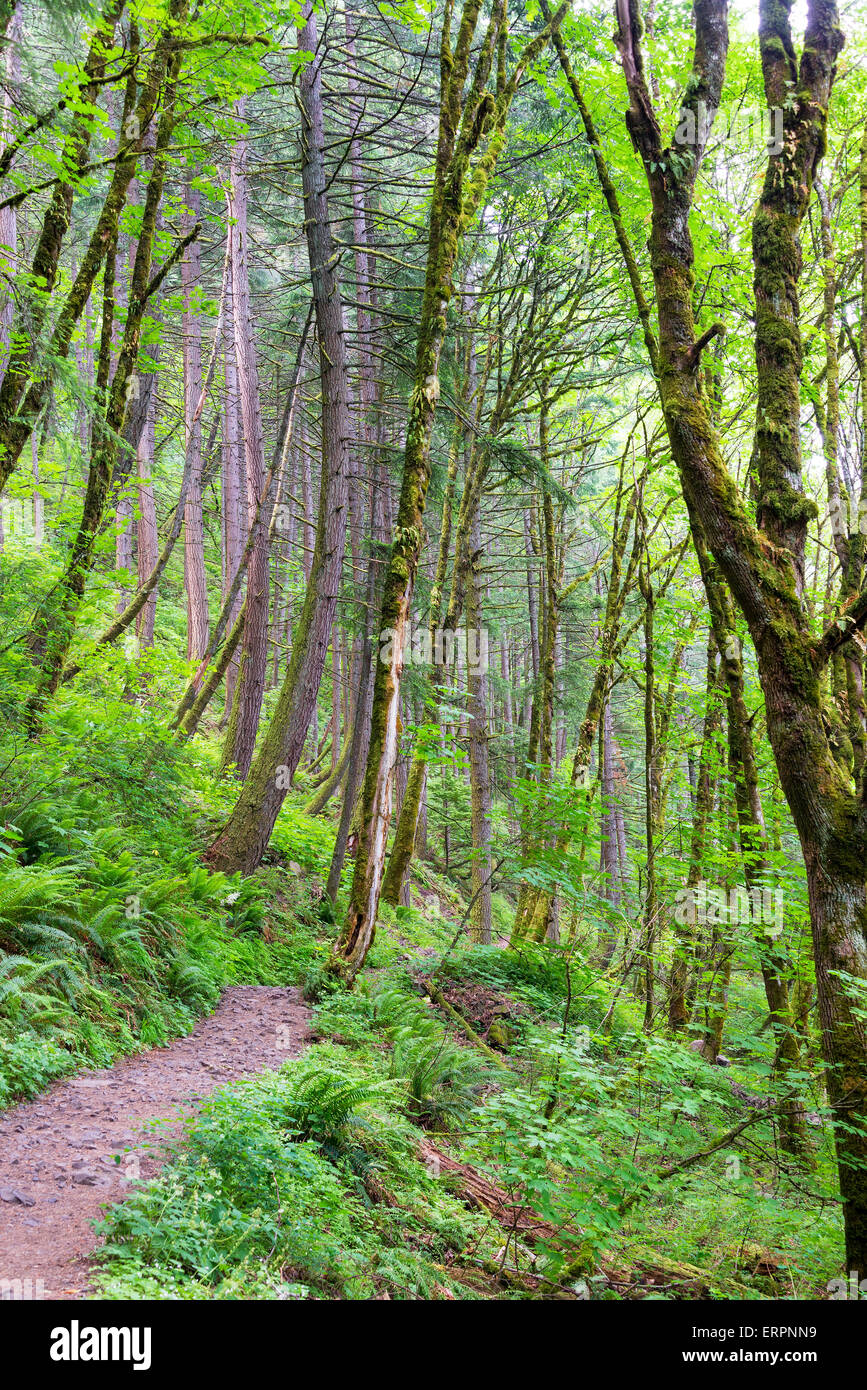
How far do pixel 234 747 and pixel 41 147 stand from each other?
295 inches

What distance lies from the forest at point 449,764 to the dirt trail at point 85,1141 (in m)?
0.03

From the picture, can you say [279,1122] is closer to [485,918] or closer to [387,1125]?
[387,1125]

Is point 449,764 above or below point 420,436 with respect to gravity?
below

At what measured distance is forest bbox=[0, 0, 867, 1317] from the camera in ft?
11.7

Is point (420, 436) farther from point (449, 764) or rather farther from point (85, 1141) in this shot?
point (85, 1141)

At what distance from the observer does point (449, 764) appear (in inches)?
331

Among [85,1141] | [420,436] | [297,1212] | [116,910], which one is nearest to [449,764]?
[420,436]

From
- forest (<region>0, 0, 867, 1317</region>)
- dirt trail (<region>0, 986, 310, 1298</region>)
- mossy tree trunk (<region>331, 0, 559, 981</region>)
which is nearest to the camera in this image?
dirt trail (<region>0, 986, 310, 1298</region>)

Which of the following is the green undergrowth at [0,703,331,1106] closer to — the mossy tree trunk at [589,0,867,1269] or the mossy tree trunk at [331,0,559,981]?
the mossy tree trunk at [331,0,559,981]

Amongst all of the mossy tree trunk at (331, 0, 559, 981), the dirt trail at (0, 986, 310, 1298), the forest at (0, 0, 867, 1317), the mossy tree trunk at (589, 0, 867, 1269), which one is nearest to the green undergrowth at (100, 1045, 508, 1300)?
the forest at (0, 0, 867, 1317)

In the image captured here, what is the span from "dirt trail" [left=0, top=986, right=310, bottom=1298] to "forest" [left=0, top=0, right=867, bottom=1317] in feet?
0.09

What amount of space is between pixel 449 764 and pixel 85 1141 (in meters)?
5.22

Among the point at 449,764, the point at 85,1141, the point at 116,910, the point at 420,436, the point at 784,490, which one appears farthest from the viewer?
the point at 449,764

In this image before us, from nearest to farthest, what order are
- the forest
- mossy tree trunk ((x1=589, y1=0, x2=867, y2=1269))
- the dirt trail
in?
1. the dirt trail
2. mossy tree trunk ((x1=589, y1=0, x2=867, y2=1269))
3. the forest
